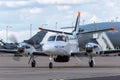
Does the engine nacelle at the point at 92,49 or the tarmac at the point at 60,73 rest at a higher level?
the engine nacelle at the point at 92,49

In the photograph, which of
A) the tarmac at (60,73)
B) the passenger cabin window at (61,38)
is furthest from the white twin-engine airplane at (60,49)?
the tarmac at (60,73)

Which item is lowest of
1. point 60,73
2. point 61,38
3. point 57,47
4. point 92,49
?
point 60,73

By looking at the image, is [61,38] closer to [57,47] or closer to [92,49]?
[57,47]

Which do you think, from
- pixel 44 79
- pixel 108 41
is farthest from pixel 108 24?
pixel 44 79

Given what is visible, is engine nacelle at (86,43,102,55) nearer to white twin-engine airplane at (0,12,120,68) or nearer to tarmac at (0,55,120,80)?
white twin-engine airplane at (0,12,120,68)

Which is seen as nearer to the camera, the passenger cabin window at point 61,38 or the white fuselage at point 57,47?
the white fuselage at point 57,47

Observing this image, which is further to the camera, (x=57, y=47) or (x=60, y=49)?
(x=60, y=49)

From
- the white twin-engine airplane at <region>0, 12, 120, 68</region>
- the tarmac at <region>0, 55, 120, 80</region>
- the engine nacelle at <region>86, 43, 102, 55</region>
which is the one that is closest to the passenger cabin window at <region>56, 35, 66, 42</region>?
the white twin-engine airplane at <region>0, 12, 120, 68</region>

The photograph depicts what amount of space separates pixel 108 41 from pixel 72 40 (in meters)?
77.4

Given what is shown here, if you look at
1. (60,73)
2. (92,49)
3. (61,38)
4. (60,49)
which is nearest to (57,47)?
(60,49)

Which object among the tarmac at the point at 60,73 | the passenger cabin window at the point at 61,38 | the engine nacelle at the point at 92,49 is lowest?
the tarmac at the point at 60,73

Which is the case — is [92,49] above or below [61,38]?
below

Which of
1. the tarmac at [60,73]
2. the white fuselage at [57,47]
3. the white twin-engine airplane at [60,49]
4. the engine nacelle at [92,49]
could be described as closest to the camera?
the tarmac at [60,73]

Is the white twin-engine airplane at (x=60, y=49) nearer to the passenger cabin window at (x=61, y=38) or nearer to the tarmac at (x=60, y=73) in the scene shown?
the passenger cabin window at (x=61, y=38)
